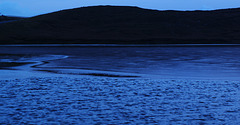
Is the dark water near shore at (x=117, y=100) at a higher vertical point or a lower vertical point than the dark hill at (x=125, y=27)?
lower

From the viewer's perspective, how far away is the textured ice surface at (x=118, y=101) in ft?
34.6

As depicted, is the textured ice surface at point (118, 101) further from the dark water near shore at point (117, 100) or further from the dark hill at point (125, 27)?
the dark hill at point (125, 27)

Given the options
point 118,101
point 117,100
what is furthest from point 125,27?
point 118,101

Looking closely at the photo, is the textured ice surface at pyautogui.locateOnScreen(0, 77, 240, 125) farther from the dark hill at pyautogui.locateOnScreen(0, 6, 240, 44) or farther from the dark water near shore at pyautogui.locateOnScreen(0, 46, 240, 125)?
the dark hill at pyautogui.locateOnScreen(0, 6, 240, 44)

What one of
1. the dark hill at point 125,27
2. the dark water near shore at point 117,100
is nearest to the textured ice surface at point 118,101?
the dark water near shore at point 117,100

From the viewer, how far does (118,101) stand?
12836mm

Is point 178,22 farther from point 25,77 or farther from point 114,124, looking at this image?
point 114,124

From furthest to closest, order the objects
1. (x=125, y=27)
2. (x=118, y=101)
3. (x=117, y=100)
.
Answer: (x=125, y=27) < (x=117, y=100) < (x=118, y=101)

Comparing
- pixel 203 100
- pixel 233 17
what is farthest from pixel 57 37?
pixel 203 100

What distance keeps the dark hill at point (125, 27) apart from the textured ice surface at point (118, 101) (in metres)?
43.4

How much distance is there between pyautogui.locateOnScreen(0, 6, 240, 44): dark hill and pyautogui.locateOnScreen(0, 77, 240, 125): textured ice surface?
43424 millimetres

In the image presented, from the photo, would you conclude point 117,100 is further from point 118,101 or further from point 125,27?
point 125,27

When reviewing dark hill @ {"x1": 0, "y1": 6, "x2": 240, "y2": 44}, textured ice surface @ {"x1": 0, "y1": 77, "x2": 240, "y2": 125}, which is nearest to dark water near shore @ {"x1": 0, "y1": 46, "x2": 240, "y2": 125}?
textured ice surface @ {"x1": 0, "y1": 77, "x2": 240, "y2": 125}

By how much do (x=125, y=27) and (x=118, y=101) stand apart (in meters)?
63.2
